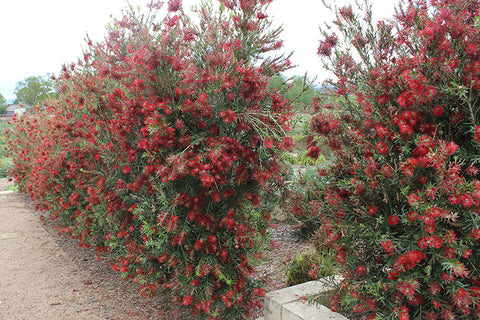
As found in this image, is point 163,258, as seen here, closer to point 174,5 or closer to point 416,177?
point 416,177

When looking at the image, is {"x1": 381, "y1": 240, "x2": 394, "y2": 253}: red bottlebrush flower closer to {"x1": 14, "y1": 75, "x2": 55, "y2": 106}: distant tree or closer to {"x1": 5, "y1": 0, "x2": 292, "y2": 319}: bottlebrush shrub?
{"x1": 5, "y1": 0, "x2": 292, "y2": 319}: bottlebrush shrub

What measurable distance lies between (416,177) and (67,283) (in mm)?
3766

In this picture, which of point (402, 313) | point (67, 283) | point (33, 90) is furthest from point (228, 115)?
point (33, 90)

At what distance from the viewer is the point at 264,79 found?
2684 millimetres

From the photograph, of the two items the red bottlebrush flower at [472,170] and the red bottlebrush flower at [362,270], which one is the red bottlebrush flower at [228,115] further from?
the red bottlebrush flower at [472,170]

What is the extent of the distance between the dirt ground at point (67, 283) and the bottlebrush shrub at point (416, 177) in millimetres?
1518

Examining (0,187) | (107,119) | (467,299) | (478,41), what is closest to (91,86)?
(107,119)

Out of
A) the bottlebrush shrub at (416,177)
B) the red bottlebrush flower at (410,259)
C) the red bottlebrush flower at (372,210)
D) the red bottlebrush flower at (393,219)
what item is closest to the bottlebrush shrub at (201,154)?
the bottlebrush shrub at (416,177)

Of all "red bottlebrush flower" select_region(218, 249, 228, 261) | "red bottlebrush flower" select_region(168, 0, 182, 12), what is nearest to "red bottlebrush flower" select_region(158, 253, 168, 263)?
"red bottlebrush flower" select_region(218, 249, 228, 261)

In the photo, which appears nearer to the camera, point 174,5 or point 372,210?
point 372,210

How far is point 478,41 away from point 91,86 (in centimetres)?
375

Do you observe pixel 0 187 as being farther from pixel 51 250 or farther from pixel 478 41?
pixel 478 41

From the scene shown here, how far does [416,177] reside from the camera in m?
1.99

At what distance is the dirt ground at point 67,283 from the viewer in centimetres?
346
